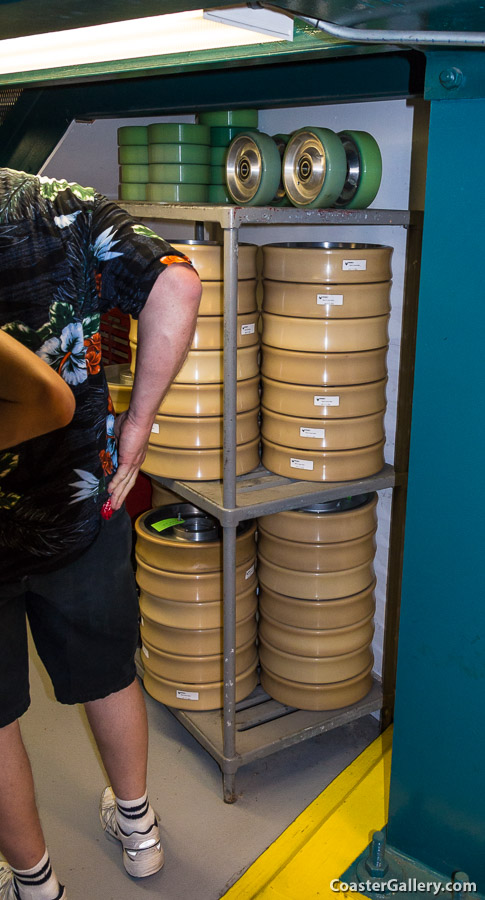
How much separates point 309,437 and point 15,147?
2.17 metres

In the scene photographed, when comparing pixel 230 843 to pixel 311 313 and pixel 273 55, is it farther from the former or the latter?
pixel 273 55

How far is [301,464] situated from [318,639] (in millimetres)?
599

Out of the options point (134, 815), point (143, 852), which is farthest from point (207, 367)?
point (143, 852)

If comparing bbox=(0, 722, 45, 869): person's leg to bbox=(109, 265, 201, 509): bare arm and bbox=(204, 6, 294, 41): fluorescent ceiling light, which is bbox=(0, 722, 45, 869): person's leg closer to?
bbox=(109, 265, 201, 509): bare arm

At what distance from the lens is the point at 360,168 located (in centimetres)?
211

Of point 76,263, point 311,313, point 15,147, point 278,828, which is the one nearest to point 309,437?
point 311,313

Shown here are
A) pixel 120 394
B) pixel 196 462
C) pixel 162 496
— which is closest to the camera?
pixel 196 462

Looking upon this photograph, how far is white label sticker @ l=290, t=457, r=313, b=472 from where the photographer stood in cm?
223

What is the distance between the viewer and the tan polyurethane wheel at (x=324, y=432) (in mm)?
2188

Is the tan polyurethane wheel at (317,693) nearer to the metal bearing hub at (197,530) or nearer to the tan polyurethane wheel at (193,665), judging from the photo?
the tan polyurethane wheel at (193,665)

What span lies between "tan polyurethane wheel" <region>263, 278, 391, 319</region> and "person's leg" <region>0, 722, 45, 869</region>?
4.26 feet

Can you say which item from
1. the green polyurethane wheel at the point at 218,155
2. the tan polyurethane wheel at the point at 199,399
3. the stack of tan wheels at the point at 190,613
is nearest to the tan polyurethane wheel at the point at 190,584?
the stack of tan wheels at the point at 190,613

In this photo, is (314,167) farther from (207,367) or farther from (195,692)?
(195,692)

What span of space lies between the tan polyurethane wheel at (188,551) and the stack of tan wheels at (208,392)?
0.24 meters
